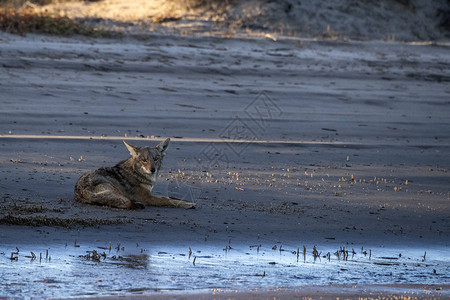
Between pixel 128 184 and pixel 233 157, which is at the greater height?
pixel 233 157

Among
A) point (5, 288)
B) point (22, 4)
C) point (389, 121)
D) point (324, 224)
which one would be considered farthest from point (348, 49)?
point (5, 288)

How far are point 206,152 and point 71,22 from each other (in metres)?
9.51

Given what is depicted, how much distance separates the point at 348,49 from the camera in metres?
23.5

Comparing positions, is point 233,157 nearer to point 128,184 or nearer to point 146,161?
point 146,161

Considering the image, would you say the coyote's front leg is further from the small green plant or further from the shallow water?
the small green plant

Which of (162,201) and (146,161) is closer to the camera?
(162,201)

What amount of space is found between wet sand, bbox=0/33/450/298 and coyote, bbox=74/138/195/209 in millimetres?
179

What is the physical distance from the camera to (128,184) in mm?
9492

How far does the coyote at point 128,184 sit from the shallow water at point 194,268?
132 centimetres

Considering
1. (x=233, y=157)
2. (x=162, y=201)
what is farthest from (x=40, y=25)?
(x=162, y=201)

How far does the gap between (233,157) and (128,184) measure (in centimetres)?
352

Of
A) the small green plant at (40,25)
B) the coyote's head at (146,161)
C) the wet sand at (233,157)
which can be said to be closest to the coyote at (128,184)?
the coyote's head at (146,161)

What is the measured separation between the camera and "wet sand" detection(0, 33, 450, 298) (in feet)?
24.5

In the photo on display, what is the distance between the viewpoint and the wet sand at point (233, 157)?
24.5 feet
